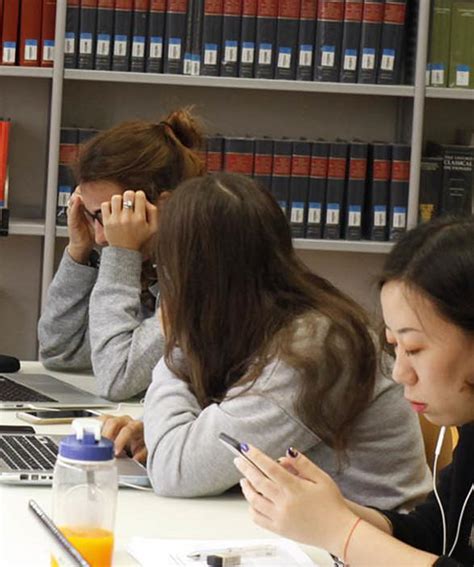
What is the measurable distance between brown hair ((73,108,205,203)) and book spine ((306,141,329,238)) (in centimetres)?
99

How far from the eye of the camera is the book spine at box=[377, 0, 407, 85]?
3.46 m

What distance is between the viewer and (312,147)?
3510 mm

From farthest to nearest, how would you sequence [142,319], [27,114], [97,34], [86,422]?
[27,114] → [97,34] → [142,319] → [86,422]

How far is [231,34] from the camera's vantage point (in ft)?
11.3

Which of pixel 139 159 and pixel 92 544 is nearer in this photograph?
pixel 92 544

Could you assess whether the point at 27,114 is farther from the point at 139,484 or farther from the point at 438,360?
the point at 438,360

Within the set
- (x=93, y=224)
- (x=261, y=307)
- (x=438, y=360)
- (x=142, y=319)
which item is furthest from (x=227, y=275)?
(x=93, y=224)

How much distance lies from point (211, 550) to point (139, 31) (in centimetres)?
229

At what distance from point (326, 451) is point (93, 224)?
42.0 inches

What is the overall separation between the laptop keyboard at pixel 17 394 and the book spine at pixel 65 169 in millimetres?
1124

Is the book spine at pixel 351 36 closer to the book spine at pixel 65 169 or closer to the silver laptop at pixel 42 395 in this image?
the book spine at pixel 65 169

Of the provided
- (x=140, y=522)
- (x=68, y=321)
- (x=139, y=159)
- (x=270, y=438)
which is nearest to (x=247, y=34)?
(x=139, y=159)

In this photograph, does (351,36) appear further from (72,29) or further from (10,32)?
(10,32)

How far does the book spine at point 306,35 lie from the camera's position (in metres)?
3.45
